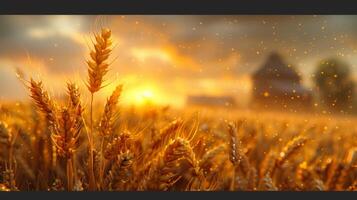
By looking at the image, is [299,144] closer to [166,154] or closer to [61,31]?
[166,154]

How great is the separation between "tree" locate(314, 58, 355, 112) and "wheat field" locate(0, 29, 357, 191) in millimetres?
103

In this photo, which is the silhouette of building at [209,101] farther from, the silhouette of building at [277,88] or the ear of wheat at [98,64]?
the ear of wheat at [98,64]

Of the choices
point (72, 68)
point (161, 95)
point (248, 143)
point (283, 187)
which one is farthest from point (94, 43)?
point (283, 187)

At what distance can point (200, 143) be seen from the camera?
3375mm

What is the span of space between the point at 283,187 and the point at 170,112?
75 cm

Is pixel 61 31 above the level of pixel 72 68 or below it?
above

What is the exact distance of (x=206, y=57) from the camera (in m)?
3.49

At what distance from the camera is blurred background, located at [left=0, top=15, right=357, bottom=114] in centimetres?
344

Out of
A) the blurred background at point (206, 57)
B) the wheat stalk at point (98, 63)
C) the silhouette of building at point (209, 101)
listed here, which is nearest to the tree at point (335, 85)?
the blurred background at point (206, 57)

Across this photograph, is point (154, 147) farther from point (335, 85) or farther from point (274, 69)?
point (335, 85)

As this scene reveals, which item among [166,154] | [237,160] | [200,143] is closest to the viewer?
[166,154]

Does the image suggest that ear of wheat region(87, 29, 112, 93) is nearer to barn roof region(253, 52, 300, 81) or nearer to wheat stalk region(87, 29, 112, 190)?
wheat stalk region(87, 29, 112, 190)

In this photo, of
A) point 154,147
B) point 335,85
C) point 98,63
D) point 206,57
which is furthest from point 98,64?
point 335,85

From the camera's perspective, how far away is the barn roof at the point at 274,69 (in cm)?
349
